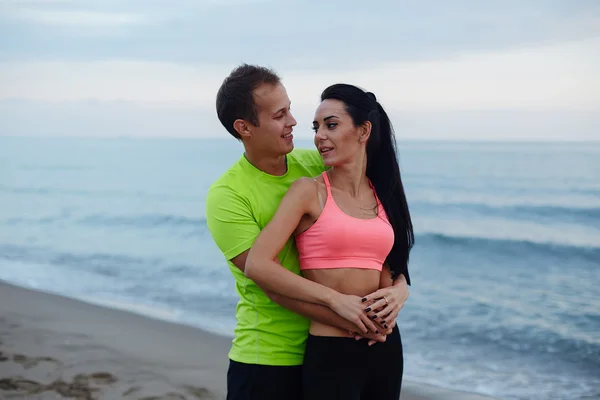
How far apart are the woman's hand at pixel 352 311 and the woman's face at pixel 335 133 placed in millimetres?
517

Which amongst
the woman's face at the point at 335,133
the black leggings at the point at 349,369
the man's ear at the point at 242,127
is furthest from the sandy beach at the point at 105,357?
the woman's face at the point at 335,133

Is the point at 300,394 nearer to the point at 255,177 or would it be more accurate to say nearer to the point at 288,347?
the point at 288,347

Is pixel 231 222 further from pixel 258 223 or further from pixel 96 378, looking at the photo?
pixel 96 378

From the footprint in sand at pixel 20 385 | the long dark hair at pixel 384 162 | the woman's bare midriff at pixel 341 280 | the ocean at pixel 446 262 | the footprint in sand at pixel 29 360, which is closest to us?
the woman's bare midriff at pixel 341 280

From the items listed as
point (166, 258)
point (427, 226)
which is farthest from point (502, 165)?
point (166, 258)

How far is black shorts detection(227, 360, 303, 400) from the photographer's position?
2689mm

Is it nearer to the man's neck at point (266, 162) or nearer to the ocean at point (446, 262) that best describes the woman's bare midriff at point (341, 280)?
the man's neck at point (266, 162)

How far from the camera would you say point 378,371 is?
2617mm

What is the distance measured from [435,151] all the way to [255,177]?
40.5 m

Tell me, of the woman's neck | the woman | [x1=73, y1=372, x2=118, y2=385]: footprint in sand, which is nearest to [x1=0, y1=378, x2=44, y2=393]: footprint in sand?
[x1=73, y1=372, x2=118, y2=385]: footprint in sand

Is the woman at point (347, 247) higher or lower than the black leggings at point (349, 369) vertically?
higher

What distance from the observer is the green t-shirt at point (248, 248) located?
266 cm

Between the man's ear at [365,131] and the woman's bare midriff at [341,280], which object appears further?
the man's ear at [365,131]

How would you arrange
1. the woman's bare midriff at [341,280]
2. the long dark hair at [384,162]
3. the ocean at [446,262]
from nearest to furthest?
A: 1. the woman's bare midriff at [341,280]
2. the long dark hair at [384,162]
3. the ocean at [446,262]
